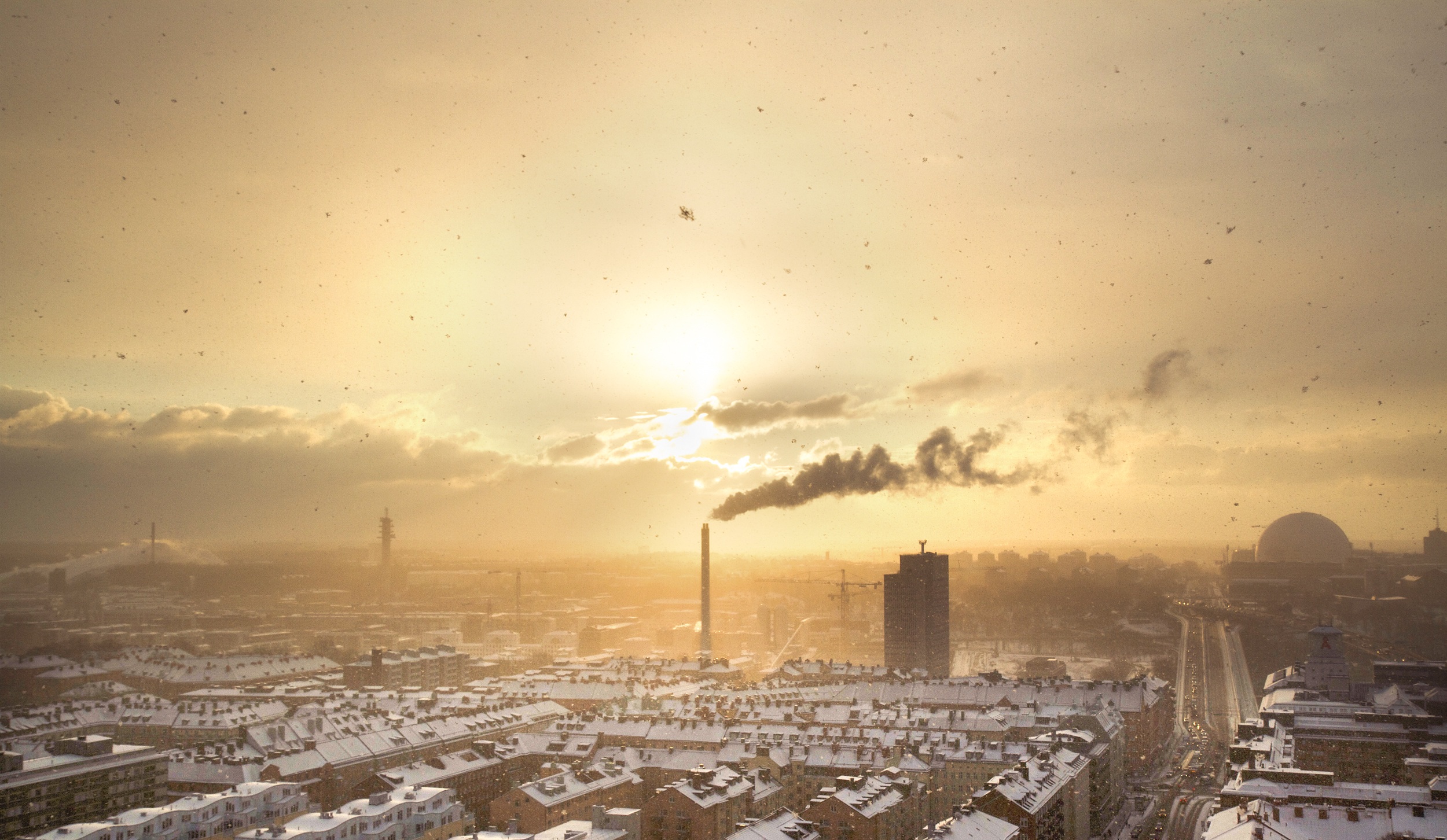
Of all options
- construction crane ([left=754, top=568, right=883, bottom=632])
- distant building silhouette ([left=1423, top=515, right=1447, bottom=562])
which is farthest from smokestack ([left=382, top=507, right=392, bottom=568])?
distant building silhouette ([left=1423, top=515, right=1447, bottom=562])

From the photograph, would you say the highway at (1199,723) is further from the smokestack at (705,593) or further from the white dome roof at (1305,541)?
the smokestack at (705,593)

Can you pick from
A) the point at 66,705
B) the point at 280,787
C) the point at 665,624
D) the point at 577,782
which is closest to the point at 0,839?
the point at 280,787

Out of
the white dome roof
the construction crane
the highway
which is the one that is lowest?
the highway

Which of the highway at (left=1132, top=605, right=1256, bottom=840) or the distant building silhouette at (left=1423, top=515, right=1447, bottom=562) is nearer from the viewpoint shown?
the highway at (left=1132, top=605, right=1256, bottom=840)

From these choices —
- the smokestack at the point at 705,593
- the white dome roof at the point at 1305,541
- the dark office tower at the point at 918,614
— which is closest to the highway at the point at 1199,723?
the dark office tower at the point at 918,614

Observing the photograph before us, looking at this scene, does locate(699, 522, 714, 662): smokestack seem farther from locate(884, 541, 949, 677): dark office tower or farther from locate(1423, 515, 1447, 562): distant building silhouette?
locate(1423, 515, 1447, 562): distant building silhouette

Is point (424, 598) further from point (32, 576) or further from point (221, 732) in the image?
point (221, 732)

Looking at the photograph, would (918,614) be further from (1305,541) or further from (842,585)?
(1305,541)
